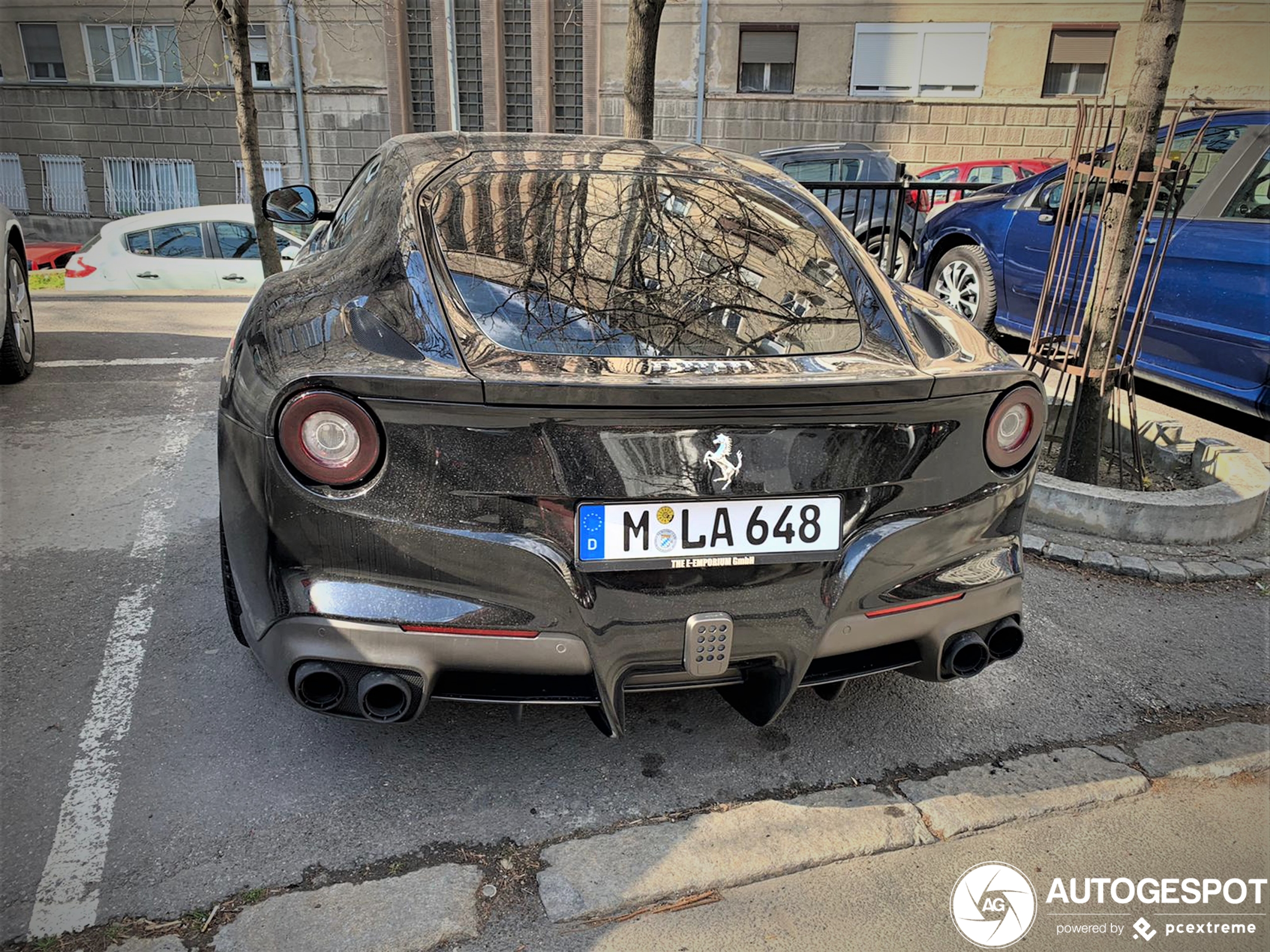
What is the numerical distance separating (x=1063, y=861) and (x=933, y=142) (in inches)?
799

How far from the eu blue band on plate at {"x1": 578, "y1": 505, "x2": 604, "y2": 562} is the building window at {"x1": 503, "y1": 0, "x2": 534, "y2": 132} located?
2036cm

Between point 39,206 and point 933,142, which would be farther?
point 39,206

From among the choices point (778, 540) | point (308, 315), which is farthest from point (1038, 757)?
point (308, 315)

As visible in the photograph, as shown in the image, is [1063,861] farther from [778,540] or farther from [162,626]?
[162,626]

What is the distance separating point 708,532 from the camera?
2109 millimetres

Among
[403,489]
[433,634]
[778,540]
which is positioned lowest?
[433,634]

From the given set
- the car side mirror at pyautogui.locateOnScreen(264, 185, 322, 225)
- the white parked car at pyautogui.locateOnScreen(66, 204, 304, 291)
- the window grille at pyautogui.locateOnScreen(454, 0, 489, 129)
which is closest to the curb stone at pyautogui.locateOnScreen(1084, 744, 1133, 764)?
the car side mirror at pyautogui.locateOnScreen(264, 185, 322, 225)

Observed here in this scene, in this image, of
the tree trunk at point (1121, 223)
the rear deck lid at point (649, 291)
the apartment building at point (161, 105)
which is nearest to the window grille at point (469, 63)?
the apartment building at point (161, 105)

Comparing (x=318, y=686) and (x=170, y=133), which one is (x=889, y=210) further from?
(x=170, y=133)

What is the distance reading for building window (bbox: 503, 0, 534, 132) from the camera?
20812 mm

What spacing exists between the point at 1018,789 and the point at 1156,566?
6.16 feet

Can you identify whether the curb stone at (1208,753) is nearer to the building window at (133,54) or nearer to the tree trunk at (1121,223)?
A: the tree trunk at (1121,223)

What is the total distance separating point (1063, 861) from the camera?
2.30 meters

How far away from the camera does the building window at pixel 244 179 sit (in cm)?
2162
